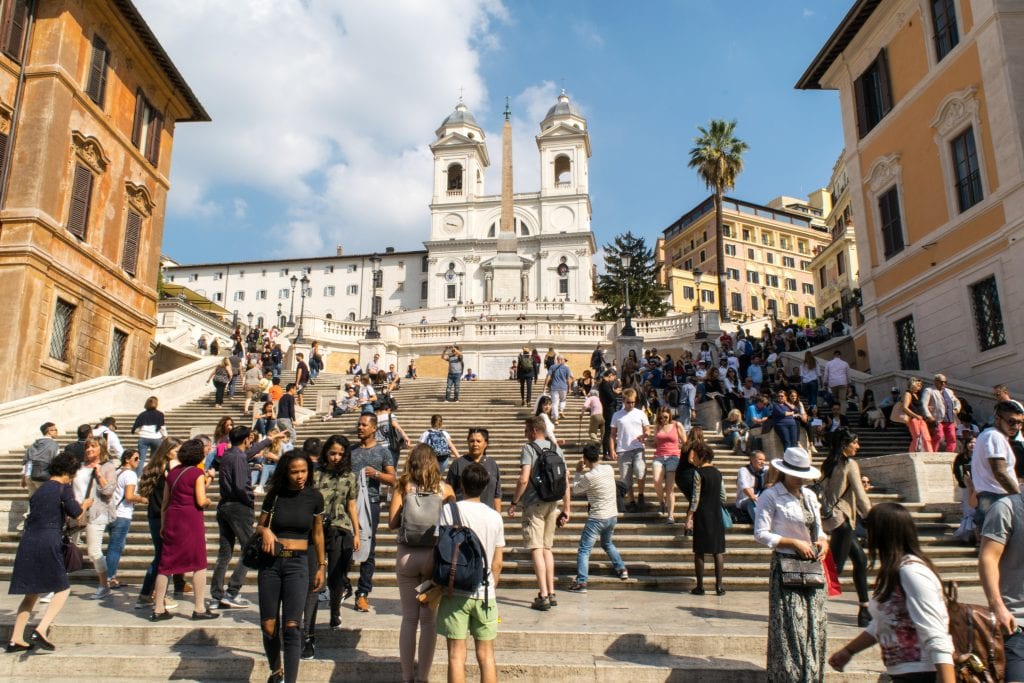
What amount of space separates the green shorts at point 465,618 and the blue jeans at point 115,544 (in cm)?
552

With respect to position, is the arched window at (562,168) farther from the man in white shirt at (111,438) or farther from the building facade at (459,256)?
the man in white shirt at (111,438)

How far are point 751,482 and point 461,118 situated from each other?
8405 cm

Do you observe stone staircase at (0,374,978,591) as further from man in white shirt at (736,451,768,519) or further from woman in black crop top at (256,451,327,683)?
woman in black crop top at (256,451,327,683)

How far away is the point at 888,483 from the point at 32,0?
23949 millimetres

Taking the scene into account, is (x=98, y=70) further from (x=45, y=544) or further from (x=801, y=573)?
(x=801, y=573)

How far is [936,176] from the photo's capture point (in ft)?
61.8

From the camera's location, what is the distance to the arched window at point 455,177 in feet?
282

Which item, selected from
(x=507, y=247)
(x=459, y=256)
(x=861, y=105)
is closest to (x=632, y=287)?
(x=507, y=247)

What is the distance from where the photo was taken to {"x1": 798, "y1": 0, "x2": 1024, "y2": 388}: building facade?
53.8 feet

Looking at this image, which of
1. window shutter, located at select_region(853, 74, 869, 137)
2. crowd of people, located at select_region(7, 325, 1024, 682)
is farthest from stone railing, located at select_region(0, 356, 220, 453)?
window shutter, located at select_region(853, 74, 869, 137)

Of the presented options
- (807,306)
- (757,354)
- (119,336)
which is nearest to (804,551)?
(757,354)

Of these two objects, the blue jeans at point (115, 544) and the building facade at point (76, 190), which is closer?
the blue jeans at point (115, 544)

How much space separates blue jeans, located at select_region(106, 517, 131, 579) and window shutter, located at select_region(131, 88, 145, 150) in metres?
19.2

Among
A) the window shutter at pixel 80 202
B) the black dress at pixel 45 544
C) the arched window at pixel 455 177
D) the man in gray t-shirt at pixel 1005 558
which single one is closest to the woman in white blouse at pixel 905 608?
the man in gray t-shirt at pixel 1005 558
